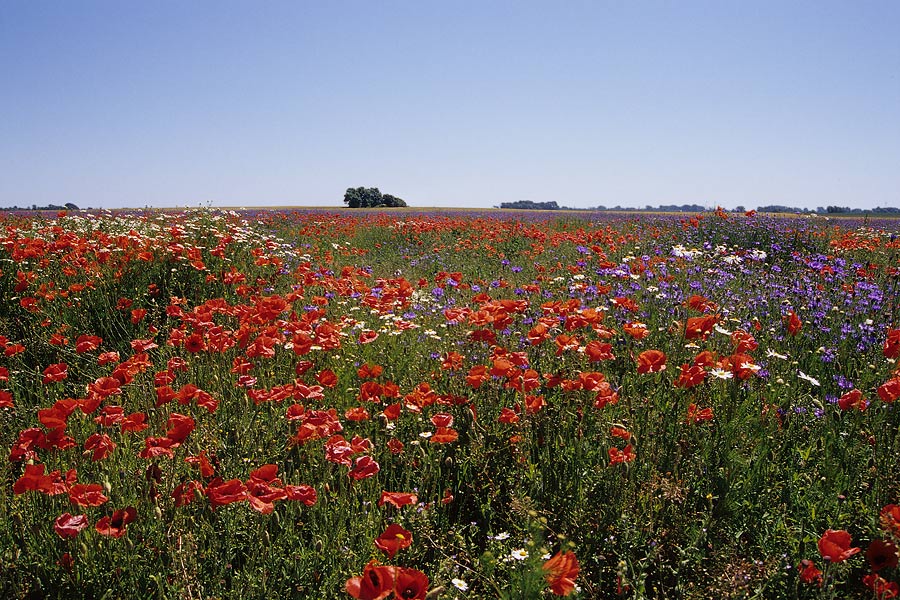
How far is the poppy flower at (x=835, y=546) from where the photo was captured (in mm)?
1397

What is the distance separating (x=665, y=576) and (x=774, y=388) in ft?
5.91

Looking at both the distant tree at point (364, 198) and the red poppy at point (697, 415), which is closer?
the red poppy at point (697, 415)

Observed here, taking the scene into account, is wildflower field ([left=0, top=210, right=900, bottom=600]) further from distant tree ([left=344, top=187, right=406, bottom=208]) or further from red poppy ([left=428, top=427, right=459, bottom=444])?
distant tree ([left=344, top=187, right=406, bottom=208])

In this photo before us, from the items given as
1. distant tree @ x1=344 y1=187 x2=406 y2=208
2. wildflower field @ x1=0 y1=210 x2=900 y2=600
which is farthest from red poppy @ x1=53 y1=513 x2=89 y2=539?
distant tree @ x1=344 y1=187 x2=406 y2=208

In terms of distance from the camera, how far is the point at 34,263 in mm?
5484

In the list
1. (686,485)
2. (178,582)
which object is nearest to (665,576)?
(686,485)

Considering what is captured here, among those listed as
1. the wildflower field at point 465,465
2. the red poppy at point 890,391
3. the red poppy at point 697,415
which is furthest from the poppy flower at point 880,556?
the red poppy at point 697,415

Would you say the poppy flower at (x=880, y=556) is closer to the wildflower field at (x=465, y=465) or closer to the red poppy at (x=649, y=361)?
the wildflower field at (x=465, y=465)

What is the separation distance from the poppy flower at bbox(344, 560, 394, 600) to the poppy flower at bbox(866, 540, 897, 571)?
131 cm

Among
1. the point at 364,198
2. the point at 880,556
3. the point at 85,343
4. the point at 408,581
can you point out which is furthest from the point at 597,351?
the point at 364,198

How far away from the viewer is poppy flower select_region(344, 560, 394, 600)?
1.17 metres

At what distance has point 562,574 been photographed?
135 centimetres

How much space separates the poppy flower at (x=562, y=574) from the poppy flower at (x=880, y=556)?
85cm

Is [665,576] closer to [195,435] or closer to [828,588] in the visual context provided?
[828,588]
